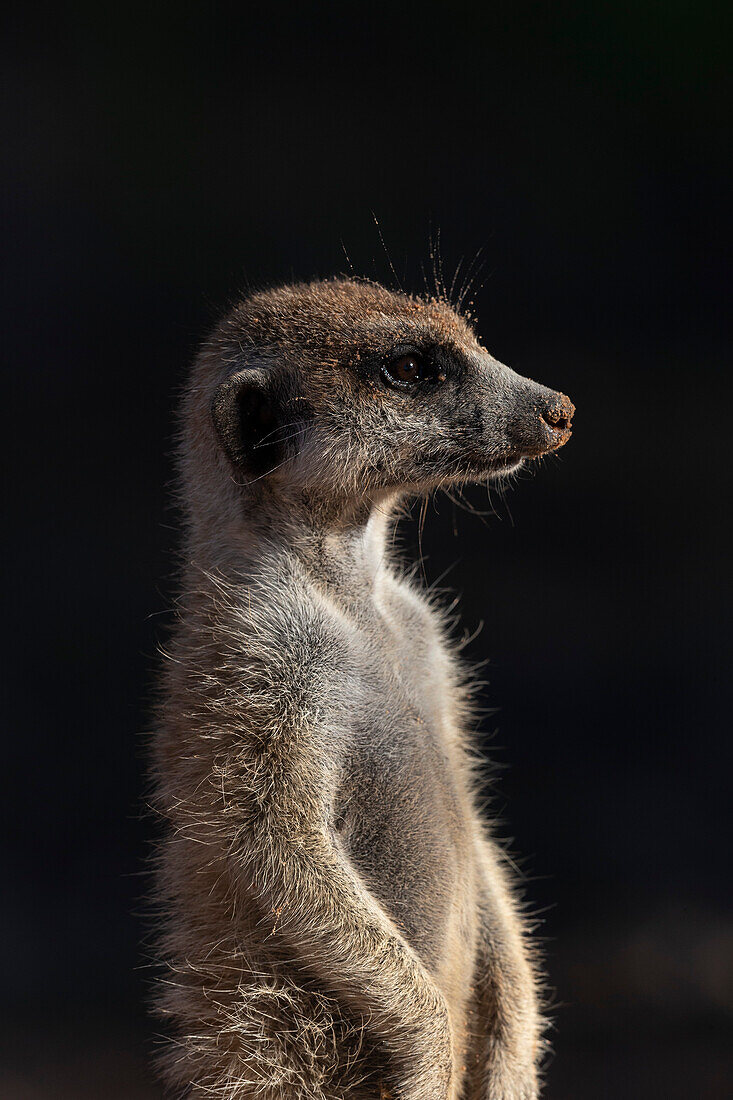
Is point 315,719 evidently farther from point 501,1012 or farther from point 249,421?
point 501,1012

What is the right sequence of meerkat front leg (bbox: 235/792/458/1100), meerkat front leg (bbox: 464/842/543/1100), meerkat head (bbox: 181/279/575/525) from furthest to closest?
meerkat front leg (bbox: 464/842/543/1100) → meerkat head (bbox: 181/279/575/525) → meerkat front leg (bbox: 235/792/458/1100)

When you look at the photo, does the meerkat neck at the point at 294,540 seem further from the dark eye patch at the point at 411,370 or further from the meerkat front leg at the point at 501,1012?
the meerkat front leg at the point at 501,1012

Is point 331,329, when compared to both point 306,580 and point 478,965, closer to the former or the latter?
point 306,580

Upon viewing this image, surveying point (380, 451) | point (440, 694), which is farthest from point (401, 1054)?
point (380, 451)

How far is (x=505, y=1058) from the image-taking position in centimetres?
316

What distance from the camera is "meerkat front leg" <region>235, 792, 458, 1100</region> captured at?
2641 mm

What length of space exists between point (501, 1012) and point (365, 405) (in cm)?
170

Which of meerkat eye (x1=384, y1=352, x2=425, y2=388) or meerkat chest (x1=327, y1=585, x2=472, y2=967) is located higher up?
meerkat eye (x1=384, y1=352, x2=425, y2=388)

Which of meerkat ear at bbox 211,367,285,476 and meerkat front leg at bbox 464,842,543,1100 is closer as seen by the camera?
meerkat ear at bbox 211,367,285,476

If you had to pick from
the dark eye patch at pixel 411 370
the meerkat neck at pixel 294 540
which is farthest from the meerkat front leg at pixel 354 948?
the dark eye patch at pixel 411 370

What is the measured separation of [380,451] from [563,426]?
0.47 meters

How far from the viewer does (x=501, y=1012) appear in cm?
321

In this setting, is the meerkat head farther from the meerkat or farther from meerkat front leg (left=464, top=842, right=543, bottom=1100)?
meerkat front leg (left=464, top=842, right=543, bottom=1100)

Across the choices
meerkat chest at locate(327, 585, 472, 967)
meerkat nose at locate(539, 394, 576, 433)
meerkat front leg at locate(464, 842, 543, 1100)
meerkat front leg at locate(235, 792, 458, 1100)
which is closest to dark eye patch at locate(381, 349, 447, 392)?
meerkat nose at locate(539, 394, 576, 433)
